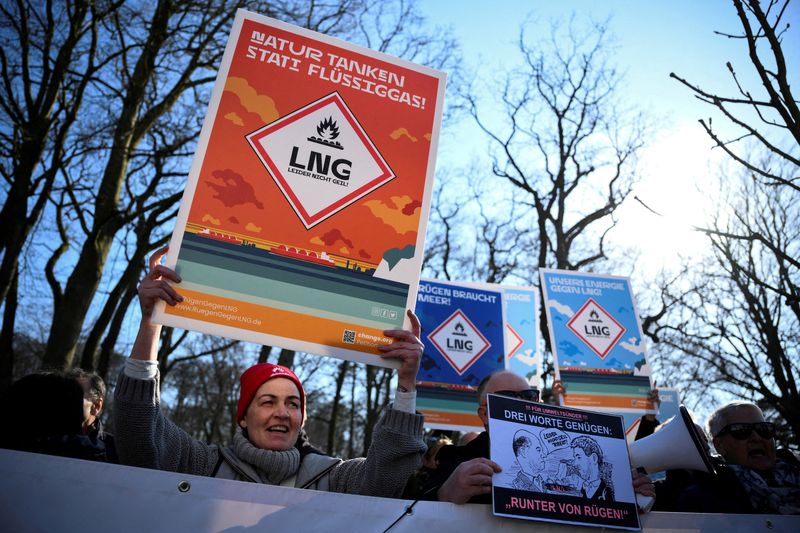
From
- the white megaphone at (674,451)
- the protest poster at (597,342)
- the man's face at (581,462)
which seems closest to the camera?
the man's face at (581,462)

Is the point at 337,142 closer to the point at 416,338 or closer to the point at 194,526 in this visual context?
the point at 416,338

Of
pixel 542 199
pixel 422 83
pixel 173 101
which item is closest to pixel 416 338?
pixel 422 83

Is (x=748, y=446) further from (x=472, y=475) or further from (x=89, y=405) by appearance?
(x=89, y=405)

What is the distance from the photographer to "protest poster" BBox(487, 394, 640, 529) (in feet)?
7.87

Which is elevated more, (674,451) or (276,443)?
(674,451)

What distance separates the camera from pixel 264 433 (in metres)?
2.99

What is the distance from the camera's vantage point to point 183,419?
3456 centimetres

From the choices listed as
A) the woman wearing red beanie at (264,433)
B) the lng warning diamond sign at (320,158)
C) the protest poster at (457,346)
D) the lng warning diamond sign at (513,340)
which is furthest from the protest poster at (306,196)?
the lng warning diamond sign at (513,340)

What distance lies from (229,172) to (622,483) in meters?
2.26

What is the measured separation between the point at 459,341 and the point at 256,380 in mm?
3907

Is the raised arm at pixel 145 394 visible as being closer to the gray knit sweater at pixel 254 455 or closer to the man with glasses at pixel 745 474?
the gray knit sweater at pixel 254 455

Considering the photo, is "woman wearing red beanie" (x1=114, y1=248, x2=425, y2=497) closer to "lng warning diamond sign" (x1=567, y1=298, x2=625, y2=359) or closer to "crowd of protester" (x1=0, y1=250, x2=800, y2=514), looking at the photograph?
"crowd of protester" (x1=0, y1=250, x2=800, y2=514)

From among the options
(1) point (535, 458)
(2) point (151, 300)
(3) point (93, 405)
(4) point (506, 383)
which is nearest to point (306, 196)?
(2) point (151, 300)

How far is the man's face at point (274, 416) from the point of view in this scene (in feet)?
9.77
